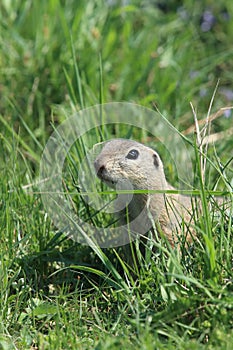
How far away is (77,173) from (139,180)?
477 millimetres

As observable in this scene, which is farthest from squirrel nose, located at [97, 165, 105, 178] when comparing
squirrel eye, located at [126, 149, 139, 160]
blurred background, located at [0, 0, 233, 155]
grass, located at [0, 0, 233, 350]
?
blurred background, located at [0, 0, 233, 155]

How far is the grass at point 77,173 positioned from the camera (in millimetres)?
2930

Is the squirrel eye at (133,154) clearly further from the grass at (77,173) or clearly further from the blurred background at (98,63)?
the blurred background at (98,63)

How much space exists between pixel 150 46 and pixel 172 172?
165cm

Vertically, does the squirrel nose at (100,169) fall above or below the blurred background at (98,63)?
below

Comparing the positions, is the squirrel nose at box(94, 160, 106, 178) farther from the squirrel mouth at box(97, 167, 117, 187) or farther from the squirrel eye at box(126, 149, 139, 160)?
the squirrel eye at box(126, 149, 139, 160)

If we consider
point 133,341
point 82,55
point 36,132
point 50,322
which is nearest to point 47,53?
point 82,55

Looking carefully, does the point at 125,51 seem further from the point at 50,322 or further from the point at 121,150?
the point at 50,322

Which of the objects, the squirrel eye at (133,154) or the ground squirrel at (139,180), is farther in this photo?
the squirrel eye at (133,154)

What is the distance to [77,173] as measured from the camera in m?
3.87

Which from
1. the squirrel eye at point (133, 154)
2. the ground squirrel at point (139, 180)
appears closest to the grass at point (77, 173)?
the ground squirrel at point (139, 180)

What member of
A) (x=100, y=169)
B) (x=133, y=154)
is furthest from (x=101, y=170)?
(x=133, y=154)

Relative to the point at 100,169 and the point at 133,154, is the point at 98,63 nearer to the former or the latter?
the point at 133,154

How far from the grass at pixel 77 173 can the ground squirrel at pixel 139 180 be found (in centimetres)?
20
